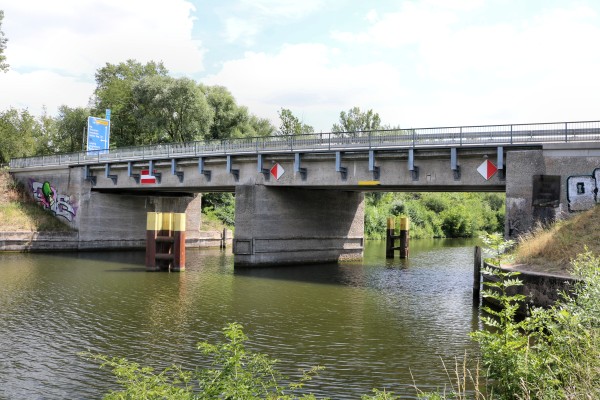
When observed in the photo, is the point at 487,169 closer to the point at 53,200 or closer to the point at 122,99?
the point at 53,200

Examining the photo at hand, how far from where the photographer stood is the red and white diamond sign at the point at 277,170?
111 feet

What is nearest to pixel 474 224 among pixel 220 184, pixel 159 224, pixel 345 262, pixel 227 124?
pixel 227 124

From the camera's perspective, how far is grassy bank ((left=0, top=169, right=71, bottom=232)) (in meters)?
43.4

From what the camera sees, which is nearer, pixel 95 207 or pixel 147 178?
pixel 147 178

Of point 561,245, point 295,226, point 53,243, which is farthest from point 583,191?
point 53,243

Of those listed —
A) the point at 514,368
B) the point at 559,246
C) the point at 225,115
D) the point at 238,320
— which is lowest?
the point at 238,320

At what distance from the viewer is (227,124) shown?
66188mm

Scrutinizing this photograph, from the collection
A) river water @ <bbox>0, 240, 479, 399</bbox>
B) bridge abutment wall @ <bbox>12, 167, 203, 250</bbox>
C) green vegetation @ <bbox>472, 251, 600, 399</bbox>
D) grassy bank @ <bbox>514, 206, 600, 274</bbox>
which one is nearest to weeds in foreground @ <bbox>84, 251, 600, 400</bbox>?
green vegetation @ <bbox>472, 251, 600, 399</bbox>

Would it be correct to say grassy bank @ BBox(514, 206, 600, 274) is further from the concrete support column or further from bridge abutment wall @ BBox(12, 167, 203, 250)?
bridge abutment wall @ BBox(12, 167, 203, 250)

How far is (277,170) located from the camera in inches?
1337

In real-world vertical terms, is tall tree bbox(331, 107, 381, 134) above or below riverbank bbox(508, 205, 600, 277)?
above

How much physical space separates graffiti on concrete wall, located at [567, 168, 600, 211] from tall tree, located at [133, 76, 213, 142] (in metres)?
44.4

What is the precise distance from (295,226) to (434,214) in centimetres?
4725

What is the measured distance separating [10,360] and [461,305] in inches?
619
